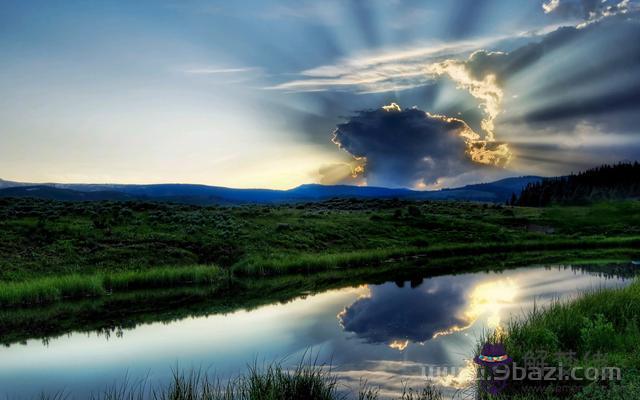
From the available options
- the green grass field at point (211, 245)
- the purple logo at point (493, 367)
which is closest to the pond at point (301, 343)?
the purple logo at point (493, 367)

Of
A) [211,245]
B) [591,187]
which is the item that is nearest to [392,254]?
[211,245]

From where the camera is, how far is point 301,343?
18812mm

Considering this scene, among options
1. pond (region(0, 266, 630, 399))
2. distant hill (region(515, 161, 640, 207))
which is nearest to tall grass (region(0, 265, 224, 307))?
pond (region(0, 266, 630, 399))

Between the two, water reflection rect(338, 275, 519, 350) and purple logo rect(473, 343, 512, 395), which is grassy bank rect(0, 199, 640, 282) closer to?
water reflection rect(338, 275, 519, 350)

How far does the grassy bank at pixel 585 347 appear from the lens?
378 inches

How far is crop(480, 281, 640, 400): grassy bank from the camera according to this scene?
31.5 ft

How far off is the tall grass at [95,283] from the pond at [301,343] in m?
7.52

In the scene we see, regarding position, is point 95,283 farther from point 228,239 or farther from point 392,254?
point 392,254

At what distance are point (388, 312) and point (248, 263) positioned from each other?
50.4ft

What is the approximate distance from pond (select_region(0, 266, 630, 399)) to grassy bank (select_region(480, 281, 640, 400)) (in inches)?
93.0

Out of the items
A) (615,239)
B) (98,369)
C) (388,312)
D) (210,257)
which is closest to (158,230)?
(210,257)

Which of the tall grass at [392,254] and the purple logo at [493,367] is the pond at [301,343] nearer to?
the purple logo at [493,367]

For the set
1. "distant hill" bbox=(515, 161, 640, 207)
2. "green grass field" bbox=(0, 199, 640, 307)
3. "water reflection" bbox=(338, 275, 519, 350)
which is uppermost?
"distant hill" bbox=(515, 161, 640, 207)

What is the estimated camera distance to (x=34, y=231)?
37500mm
